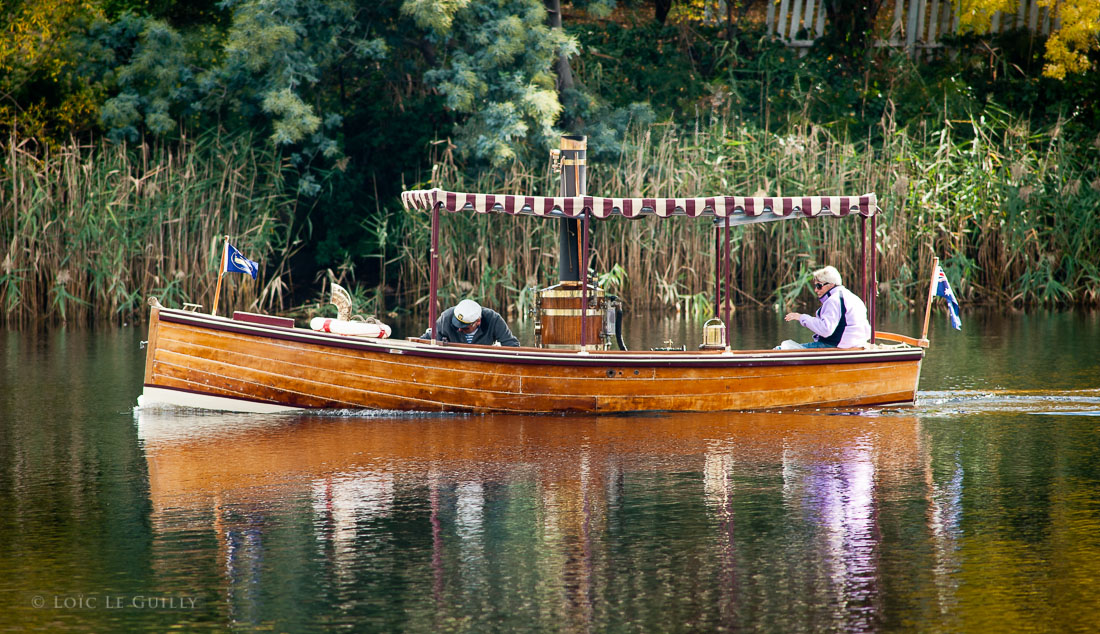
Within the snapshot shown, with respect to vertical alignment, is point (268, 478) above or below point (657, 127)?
below

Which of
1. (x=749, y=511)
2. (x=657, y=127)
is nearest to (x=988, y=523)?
(x=749, y=511)

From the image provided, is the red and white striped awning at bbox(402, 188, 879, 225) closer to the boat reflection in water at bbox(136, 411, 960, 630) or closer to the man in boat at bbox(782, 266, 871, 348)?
the man in boat at bbox(782, 266, 871, 348)

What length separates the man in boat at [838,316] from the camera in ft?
48.2

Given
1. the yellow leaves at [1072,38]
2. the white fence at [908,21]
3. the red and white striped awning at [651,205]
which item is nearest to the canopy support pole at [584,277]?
the red and white striped awning at [651,205]

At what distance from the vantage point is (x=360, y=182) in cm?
3152

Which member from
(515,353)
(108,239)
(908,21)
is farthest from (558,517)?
(908,21)

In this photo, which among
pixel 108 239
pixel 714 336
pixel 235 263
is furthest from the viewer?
pixel 108 239

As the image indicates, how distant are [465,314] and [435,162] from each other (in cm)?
1205

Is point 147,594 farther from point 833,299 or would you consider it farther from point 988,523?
point 833,299

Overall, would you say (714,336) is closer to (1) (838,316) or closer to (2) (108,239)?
(1) (838,316)

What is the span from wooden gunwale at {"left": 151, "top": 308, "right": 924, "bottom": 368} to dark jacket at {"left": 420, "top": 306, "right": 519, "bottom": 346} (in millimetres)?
484

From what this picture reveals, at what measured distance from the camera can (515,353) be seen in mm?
14047

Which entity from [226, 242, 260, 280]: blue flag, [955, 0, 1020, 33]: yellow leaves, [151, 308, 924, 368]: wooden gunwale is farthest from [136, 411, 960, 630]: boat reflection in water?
[955, 0, 1020, 33]: yellow leaves

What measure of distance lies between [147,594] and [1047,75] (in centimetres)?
2647
